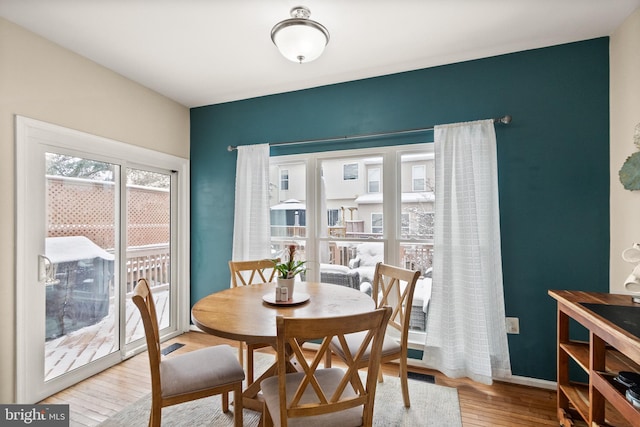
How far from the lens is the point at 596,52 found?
223 centimetres

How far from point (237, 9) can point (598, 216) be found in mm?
2898

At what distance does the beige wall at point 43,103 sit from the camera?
1997mm

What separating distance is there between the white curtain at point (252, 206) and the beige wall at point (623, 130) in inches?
110

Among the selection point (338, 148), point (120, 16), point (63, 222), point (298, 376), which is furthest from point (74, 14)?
point (298, 376)

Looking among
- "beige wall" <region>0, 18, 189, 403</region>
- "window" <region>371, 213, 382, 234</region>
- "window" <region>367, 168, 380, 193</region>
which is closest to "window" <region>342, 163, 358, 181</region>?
"window" <region>367, 168, 380, 193</region>

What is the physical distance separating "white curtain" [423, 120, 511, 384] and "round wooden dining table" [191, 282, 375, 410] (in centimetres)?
88

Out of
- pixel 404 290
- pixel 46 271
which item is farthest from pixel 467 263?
pixel 46 271

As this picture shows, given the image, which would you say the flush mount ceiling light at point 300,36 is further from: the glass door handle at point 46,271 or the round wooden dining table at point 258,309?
the glass door handle at point 46,271

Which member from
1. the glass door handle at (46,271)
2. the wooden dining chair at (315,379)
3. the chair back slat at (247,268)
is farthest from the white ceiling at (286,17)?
the wooden dining chair at (315,379)

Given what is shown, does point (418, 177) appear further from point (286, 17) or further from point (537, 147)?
point (286, 17)

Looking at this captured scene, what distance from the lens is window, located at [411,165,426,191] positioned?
2768 millimetres

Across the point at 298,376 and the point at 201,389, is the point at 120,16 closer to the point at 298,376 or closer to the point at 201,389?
the point at 201,389

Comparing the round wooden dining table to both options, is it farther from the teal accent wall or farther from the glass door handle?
the teal accent wall

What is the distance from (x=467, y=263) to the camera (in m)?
2.39
